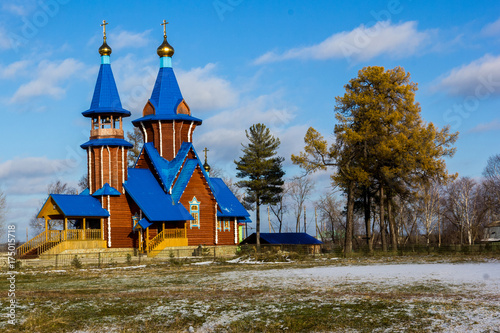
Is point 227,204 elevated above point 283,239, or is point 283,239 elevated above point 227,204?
point 227,204

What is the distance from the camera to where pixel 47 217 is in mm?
37531

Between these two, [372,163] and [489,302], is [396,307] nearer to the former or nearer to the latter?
[489,302]

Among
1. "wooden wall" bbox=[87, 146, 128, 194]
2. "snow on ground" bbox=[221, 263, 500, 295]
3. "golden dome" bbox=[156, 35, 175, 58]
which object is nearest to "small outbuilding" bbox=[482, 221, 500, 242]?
"golden dome" bbox=[156, 35, 175, 58]

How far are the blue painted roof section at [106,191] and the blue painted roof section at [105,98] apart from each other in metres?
4.88

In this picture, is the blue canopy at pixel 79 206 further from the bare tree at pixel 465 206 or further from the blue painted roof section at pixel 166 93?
the bare tree at pixel 465 206

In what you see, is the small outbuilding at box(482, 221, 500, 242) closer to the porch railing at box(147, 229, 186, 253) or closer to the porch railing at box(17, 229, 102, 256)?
the porch railing at box(147, 229, 186, 253)

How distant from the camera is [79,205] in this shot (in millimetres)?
37156

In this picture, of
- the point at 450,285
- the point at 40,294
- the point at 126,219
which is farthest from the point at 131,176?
the point at 450,285

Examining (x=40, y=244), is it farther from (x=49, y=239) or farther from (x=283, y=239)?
(x=283, y=239)

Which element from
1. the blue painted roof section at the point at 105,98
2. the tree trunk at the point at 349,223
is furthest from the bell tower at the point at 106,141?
the tree trunk at the point at 349,223

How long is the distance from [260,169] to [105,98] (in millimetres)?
17789

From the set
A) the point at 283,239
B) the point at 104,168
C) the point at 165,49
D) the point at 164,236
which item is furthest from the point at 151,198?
the point at 283,239

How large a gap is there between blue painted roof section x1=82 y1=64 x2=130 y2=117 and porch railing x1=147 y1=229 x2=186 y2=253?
8259 mm

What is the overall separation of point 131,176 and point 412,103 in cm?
1992
